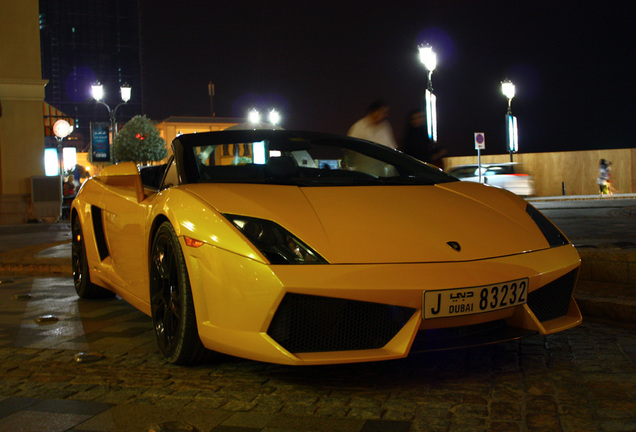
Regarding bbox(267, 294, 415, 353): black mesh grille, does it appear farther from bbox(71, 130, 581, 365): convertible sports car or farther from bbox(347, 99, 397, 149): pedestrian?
bbox(347, 99, 397, 149): pedestrian

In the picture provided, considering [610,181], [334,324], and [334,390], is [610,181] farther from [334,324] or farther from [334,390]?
[334,324]

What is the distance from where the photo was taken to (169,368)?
3238 mm

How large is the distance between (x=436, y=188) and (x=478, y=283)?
975 mm

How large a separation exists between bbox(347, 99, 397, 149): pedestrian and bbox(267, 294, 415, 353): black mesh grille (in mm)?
4787

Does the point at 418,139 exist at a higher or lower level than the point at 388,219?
higher

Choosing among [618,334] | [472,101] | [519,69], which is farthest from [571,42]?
[618,334]

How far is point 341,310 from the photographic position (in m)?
2.63

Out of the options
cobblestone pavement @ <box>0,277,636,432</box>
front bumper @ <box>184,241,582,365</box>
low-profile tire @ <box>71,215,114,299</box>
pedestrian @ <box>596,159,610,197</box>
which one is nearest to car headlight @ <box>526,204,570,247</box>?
front bumper @ <box>184,241,582,365</box>

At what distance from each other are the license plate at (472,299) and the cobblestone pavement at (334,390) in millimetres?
331

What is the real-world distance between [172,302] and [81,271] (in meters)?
2.36

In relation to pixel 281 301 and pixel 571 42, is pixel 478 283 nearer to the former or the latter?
pixel 281 301

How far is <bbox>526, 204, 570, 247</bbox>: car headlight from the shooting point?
3.18m

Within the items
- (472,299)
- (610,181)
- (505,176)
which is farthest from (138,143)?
(472,299)

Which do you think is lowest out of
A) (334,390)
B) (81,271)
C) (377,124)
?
(334,390)
